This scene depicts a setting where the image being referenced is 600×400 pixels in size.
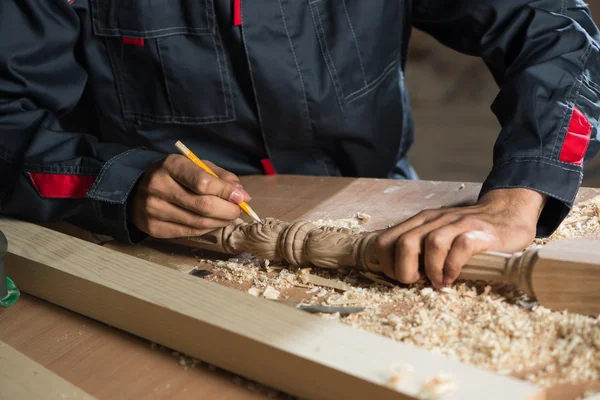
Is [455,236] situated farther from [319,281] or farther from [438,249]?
[319,281]

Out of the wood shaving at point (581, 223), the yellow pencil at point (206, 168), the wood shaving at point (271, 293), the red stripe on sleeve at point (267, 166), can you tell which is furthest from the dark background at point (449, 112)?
the wood shaving at point (271, 293)

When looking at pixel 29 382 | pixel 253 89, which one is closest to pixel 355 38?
pixel 253 89

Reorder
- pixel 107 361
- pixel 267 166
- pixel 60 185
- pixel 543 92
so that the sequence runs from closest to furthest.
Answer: pixel 107 361 < pixel 543 92 < pixel 60 185 < pixel 267 166

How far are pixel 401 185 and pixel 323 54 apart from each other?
454 mm

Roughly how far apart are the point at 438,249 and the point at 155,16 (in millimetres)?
1077

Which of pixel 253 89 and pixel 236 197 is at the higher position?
pixel 253 89

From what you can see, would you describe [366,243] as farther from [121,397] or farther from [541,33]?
[541,33]

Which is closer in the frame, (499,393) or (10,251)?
(499,393)

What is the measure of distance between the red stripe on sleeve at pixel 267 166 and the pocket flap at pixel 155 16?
433 millimetres

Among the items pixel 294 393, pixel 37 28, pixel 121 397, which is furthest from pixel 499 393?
pixel 37 28

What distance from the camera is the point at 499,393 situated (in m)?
0.79

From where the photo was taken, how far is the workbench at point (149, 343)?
102cm

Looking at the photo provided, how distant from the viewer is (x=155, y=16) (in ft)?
5.58

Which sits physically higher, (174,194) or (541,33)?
(541,33)
